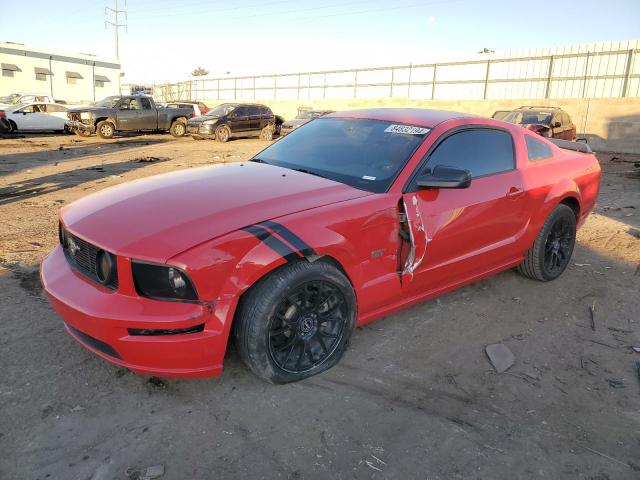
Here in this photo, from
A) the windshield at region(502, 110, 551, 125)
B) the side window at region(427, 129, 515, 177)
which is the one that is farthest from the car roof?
→ the windshield at region(502, 110, 551, 125)

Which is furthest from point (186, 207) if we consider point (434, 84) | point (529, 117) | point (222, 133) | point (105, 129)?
point (434, 84)

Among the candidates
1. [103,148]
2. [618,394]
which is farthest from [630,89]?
[618,394]

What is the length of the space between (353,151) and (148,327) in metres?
1.93

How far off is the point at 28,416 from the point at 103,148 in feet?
47.6

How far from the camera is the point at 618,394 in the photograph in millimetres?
2916

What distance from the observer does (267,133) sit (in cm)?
2078

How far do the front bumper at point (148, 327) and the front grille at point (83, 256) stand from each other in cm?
6

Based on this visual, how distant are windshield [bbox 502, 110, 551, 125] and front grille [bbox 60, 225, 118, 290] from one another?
13.4 metres

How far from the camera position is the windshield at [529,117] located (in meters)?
14.1

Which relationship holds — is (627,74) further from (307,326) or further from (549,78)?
(307,326)

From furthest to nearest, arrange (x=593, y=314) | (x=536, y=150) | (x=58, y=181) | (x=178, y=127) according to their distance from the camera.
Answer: (x=178, y=127)
(x=58, y=181)
(x=536, y=150)
(x=593, y=314)

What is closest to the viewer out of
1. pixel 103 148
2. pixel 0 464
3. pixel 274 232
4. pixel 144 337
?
pixel 0 464

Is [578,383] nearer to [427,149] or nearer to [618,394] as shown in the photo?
[618,394]

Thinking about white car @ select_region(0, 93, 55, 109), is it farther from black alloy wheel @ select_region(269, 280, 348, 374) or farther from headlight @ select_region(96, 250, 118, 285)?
black alloy wheel @ select_region(269, 280, 348, 374)
